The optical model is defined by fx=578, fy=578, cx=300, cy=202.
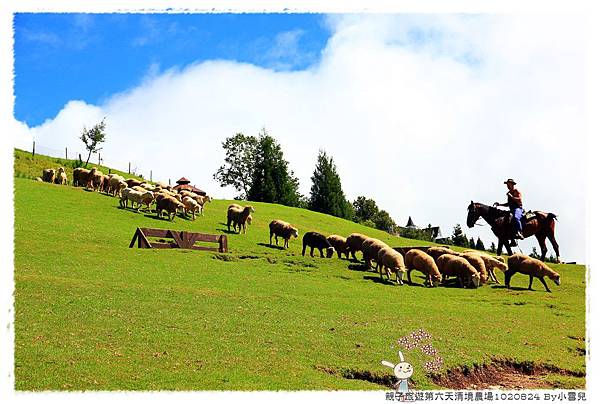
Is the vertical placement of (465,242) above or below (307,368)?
above

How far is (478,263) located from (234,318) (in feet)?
39.9

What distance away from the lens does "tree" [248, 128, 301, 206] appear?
40.0 meters

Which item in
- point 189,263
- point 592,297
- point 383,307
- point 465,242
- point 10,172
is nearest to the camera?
point 10,172

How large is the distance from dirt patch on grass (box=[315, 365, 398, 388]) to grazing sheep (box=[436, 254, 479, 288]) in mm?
11190

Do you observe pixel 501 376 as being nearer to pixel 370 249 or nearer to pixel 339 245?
pixel 370 249

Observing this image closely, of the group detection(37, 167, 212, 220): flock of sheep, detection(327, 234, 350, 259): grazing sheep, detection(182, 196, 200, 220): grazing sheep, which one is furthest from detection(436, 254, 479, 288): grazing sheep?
detection(182, 196, 200, 220): grazing sheep

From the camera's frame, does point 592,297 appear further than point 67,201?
No

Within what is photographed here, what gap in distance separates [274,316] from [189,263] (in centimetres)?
680

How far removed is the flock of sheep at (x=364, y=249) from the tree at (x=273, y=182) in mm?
5355

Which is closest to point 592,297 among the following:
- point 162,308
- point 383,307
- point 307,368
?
point 383,307

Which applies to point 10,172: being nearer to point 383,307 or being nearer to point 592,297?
point 383,307

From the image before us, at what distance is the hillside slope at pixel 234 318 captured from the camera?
11.1 m

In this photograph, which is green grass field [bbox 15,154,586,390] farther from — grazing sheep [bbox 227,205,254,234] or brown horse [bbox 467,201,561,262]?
grazing sheep [bbox 227,205,254,234]

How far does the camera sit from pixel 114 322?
13.2 meters
